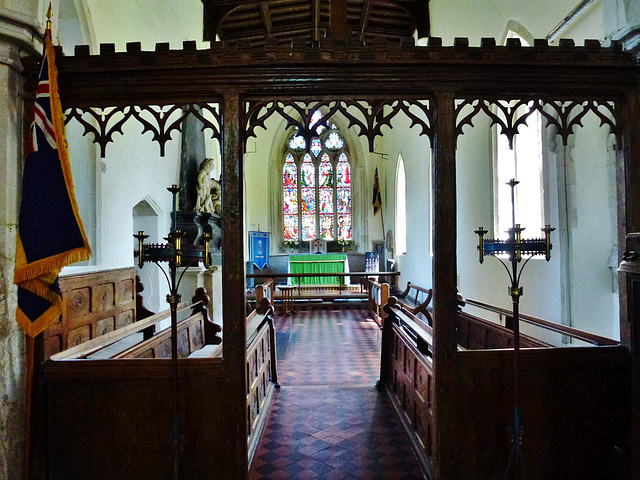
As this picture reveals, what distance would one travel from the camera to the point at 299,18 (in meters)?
9.06

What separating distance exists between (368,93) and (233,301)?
139 centimetres

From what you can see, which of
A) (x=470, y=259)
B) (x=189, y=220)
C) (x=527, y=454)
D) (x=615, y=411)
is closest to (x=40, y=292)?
(x=527, y=454)

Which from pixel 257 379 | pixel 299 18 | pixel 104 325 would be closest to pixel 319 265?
pixel 299 18

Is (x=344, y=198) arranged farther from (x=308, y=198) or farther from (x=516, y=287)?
(x=516, y=287)

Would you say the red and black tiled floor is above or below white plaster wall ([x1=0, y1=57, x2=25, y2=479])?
below

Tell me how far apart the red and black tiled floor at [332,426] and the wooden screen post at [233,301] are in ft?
1.08

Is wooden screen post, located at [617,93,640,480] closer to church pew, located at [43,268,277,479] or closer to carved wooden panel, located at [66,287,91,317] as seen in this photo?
church pew, located at [43,268,277,479]

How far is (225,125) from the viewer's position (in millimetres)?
2232

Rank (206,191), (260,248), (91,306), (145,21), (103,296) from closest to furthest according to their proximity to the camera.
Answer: (91,306) → (103,296) → (145,21) → (206,191) → (260,248)

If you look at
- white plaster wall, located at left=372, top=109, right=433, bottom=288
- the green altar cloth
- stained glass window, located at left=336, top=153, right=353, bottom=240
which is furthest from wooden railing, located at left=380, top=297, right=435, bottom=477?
stained glass window, located at left=336, top=153, right=353, bottom=240

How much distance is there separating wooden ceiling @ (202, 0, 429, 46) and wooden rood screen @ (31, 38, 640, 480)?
6.02 meters

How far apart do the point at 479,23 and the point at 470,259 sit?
339 centimetres

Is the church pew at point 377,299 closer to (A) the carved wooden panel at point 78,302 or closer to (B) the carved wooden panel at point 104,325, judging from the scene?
(B) the carved wooden panel at point 104,325

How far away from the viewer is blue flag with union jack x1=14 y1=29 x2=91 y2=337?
204cm
